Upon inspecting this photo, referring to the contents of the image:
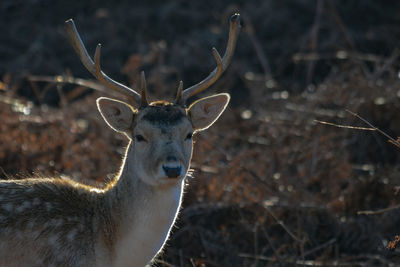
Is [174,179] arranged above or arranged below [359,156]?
above

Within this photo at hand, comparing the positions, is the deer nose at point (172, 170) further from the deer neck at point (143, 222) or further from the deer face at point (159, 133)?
the deer neck at point (143, 222)

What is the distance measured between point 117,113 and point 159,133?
547 millimetres

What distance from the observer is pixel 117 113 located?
234 inches

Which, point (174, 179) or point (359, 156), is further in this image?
point (359, 156)

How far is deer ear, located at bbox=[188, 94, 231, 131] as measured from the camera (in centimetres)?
603

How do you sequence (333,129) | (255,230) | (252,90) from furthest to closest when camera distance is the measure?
(252,90), (333,129), (255,230)

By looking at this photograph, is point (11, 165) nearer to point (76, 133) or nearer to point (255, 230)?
point (76, 133)

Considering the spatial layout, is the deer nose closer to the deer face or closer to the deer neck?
the deer face

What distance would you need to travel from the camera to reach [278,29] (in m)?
15.6

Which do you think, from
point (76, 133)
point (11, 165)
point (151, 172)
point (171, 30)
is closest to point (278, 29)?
point (171, 30)

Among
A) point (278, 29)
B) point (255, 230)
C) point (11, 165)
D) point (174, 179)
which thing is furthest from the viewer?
point (278, 29)

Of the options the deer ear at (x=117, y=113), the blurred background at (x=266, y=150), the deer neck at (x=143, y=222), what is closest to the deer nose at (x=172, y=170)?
the deer neck at (x=143, y=222)

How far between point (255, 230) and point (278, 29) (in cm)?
897

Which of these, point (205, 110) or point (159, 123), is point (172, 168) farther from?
point (205, 110)
